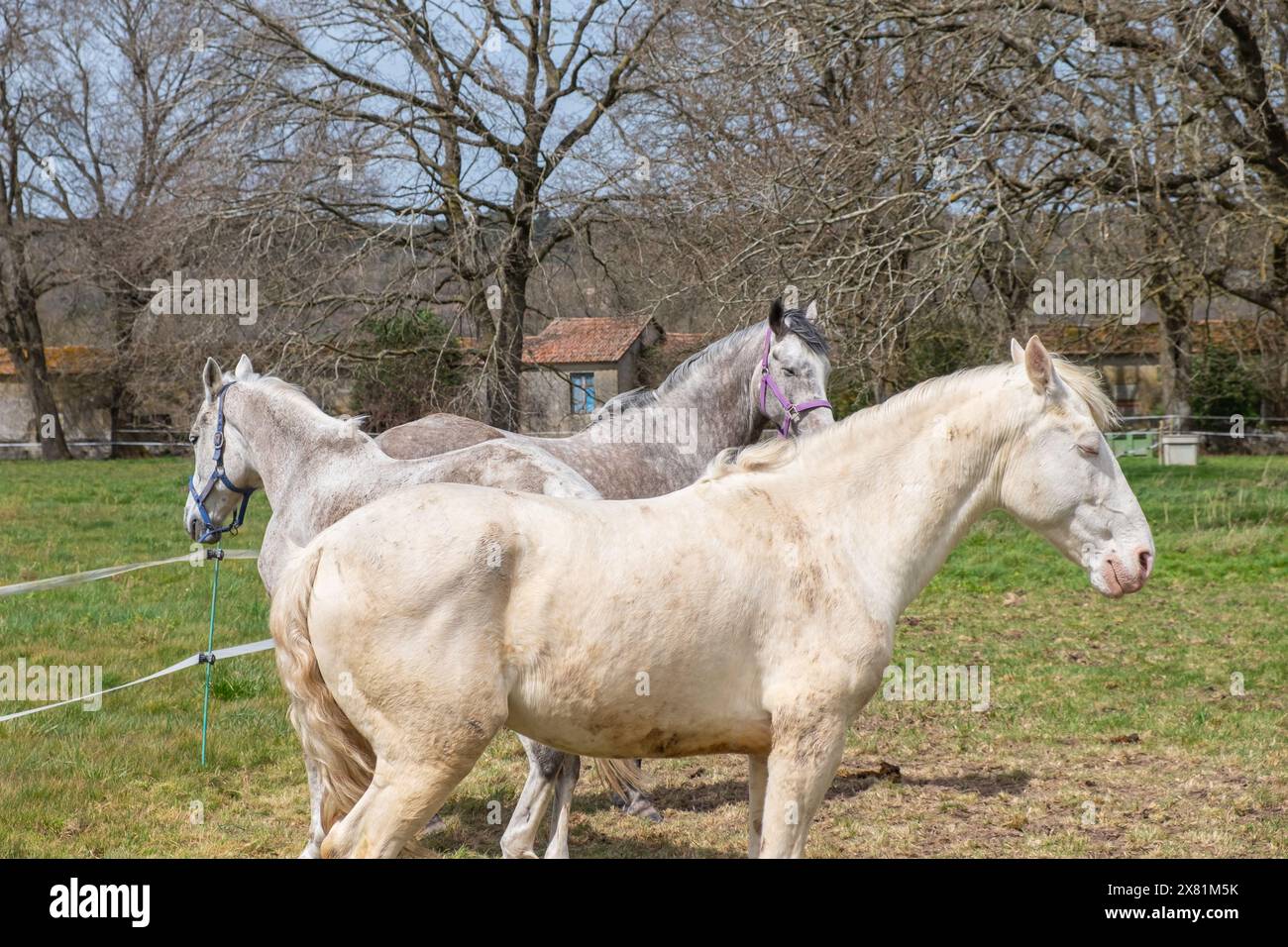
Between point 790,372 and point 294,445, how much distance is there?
8.41 feet

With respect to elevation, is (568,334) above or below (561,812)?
above

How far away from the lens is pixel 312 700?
3.32 metres

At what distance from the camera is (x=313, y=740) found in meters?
3.35

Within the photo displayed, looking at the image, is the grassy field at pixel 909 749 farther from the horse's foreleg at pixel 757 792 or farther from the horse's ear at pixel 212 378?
the horse's ear at pixel 212 378

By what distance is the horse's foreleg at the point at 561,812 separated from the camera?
15.6ft

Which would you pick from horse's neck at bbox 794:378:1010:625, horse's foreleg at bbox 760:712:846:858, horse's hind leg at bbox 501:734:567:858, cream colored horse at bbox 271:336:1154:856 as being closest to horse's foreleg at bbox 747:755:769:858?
cream colored horse at bbox 271:336:1154:856

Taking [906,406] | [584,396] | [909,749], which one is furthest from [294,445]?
[584,396]

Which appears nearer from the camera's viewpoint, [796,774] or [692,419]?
[796,774]

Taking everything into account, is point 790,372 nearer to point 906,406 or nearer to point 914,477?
point 906,406

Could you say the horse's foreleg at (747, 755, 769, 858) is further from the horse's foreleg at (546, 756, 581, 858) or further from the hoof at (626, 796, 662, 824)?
the hoof at (626, 796, 662, 824)

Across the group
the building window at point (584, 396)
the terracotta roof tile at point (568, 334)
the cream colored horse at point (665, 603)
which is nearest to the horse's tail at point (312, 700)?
the cream colored horse at point (665, 603)

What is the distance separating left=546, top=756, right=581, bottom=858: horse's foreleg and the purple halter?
211cm

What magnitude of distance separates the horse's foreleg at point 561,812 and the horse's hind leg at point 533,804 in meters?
0.12
